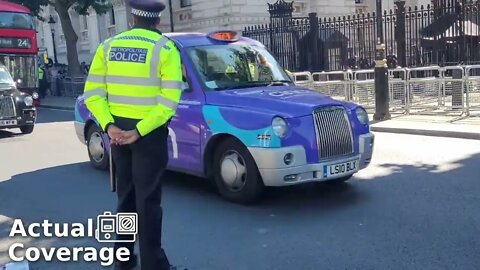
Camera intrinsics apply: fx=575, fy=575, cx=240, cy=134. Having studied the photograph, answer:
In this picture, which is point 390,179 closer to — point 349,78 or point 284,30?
point 349,78

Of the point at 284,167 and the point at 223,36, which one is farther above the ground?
the point at 223,36

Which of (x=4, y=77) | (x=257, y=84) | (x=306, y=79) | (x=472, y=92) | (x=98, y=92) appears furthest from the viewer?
(x=306, y=79)

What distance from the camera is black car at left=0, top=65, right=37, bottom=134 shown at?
46.0 feet

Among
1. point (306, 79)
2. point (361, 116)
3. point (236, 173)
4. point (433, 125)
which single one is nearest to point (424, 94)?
point (433, 125)

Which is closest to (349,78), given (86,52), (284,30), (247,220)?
(284,30)

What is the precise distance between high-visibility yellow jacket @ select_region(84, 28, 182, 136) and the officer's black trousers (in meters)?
0.11

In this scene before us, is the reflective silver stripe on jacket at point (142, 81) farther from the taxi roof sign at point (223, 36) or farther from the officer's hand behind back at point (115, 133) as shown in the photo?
the taxi roof sign at point (223, 36)

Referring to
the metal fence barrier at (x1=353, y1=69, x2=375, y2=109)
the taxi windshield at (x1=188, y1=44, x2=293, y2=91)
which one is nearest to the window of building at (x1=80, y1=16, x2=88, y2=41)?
the metal fence barrier at (x1=353, y1=69, x2=375, y2=109)

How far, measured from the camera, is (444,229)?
543cm

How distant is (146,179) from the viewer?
4.03 m

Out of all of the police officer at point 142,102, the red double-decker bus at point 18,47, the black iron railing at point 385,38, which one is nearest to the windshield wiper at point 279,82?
the police officer at point 142,102

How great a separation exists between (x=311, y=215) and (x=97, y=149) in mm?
4118

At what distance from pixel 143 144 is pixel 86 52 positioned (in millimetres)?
43952

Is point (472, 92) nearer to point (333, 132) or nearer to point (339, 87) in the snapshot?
point (339, 87)
